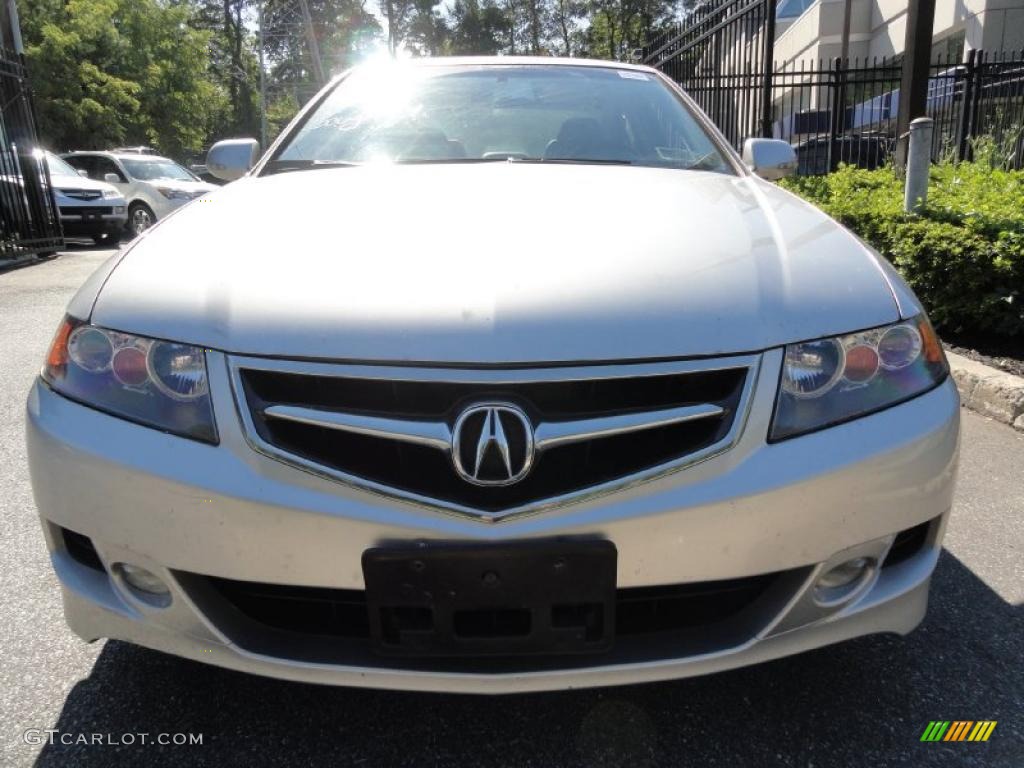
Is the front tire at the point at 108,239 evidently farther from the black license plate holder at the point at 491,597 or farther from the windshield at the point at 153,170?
the black license plate holder at the point at 491,597

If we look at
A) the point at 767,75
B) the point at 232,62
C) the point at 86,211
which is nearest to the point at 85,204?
the point at 86,211

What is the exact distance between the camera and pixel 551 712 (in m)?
1.82

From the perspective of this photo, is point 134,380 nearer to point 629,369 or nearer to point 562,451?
point 562,451

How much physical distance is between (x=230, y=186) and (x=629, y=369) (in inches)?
60.6

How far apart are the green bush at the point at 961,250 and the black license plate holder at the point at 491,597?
3.59 m

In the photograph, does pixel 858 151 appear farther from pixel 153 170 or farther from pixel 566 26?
pixel 566 26

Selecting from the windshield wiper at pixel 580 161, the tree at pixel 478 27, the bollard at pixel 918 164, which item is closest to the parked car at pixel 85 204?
the bollard at pixel 918 164

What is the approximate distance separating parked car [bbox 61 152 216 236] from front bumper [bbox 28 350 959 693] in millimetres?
14437

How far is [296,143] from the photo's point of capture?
2.89 m

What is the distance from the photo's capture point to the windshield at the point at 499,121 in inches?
109

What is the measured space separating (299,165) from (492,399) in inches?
62.8

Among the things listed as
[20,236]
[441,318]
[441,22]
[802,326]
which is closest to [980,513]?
[802,326]

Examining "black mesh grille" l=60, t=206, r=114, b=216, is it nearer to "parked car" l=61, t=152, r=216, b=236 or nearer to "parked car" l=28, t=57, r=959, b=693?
"parked car" l=61, t=152, r=216, b=236

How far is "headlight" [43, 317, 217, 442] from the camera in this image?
1546 millimetres
